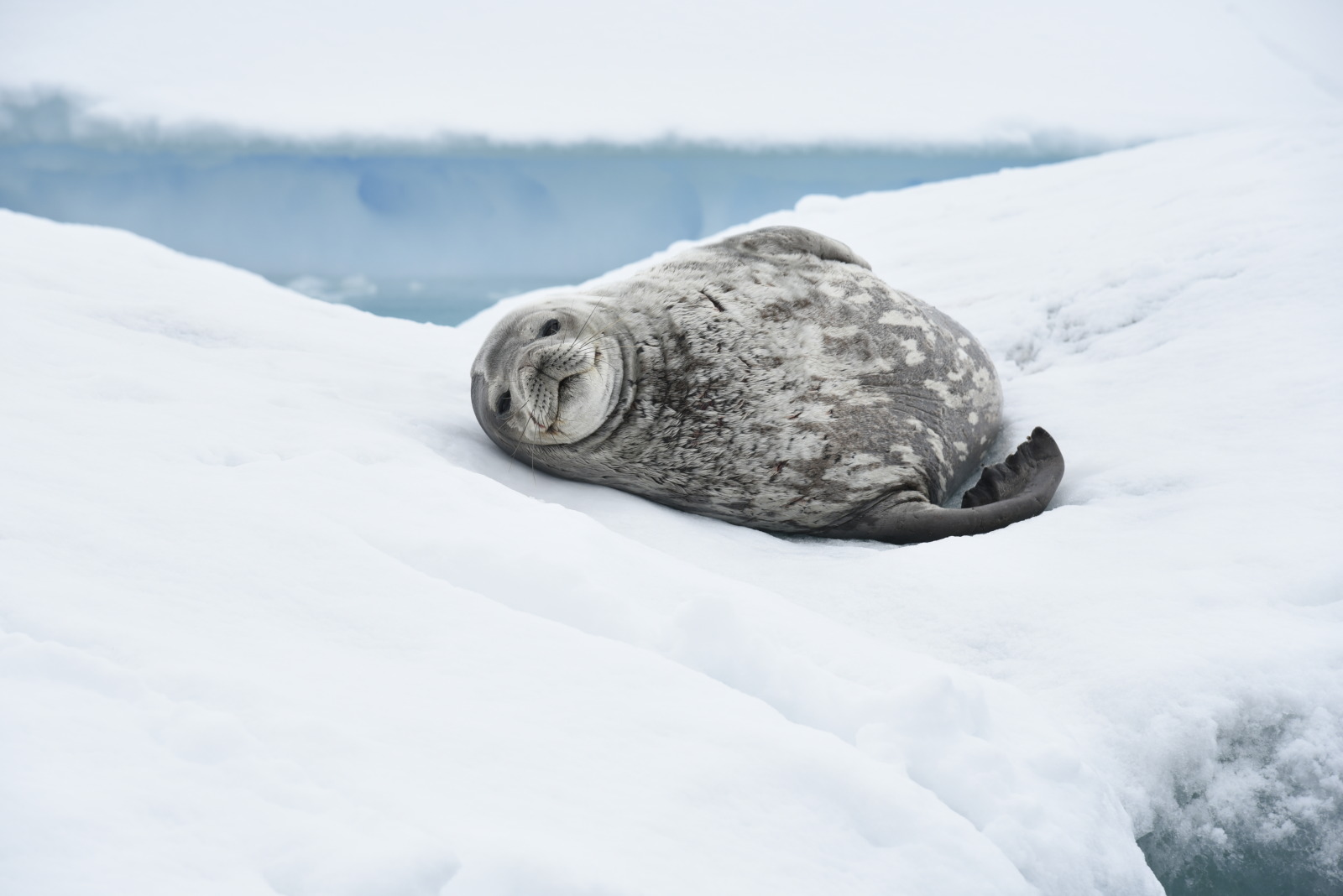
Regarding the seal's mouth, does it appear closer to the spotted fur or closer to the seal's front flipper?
the spotted fur

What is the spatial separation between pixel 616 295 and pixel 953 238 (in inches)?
134

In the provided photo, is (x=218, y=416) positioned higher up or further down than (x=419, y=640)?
higher up

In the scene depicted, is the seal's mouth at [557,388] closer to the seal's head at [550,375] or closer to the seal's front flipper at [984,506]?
the seal's head at [550,375]

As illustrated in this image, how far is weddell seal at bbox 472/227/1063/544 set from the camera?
267 cm

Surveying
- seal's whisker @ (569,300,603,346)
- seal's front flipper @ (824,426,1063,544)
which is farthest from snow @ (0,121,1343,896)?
seal's whisker @ (569,300,603,346)

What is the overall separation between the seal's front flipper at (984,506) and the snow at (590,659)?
96 millimetres

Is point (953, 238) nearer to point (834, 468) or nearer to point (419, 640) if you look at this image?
point (834, 468)

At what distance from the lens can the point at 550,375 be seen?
2594mm

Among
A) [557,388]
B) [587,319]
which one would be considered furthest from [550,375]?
[587,319]

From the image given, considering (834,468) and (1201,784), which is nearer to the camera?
(1201,784)

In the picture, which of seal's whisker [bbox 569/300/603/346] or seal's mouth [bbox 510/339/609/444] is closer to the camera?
seal's mouth [bbox 510/339/609/444]

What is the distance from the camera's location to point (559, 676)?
1302 millimetres

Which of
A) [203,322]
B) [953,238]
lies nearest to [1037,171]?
[953,238]

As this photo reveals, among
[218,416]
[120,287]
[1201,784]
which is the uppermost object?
[120,287]
